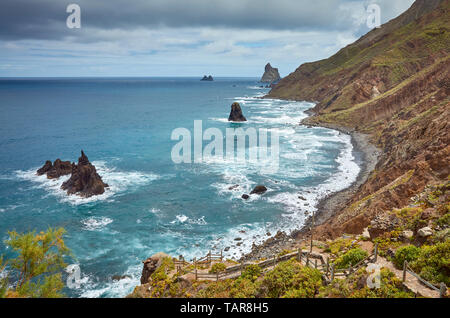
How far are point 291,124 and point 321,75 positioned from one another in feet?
303

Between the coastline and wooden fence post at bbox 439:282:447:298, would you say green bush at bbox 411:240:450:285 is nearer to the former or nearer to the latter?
wooden fence post at bbox 439:282:447:298

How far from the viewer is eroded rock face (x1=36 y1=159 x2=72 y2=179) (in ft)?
201

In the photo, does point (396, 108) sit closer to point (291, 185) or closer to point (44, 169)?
point (291, 185)

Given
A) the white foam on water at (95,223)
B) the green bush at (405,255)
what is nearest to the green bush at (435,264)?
the green bush at (405,255)

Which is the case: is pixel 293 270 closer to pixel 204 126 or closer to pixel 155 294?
pixel 155 294

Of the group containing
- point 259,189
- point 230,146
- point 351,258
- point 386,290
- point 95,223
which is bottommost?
point 95,223

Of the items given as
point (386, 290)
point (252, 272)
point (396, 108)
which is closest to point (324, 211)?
point (252, 272)

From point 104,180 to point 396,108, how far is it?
294ft

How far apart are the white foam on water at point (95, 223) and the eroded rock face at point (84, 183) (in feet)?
28.0

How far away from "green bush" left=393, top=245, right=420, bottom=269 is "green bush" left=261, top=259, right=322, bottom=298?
495 centimetres

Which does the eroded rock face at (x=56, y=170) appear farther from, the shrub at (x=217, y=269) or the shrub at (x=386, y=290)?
the shrub at (x=386, y=290)

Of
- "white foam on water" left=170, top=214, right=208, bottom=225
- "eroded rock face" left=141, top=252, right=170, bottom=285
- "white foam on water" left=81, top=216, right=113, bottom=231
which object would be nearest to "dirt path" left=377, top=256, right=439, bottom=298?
"eroded rock face" left=141, top=252, right=170, bottom=285

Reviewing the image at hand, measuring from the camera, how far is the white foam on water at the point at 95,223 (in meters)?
43.9

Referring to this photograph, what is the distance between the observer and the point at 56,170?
62156 mm
